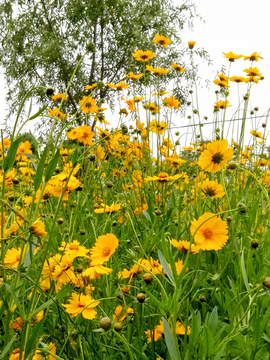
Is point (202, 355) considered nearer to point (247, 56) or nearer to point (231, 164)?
point (231, 164)

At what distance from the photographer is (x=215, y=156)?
2.53 ft

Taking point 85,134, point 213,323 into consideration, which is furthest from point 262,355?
point 85,134

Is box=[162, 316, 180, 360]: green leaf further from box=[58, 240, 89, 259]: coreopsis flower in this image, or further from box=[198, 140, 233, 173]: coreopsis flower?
box=[198, 140, 233, 173]: coreopsis flower

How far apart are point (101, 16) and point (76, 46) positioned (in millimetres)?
685

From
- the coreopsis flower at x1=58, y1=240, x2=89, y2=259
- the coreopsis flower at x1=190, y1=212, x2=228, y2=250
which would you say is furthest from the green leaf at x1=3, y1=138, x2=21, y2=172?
the coreopsis flower at x1=190, y1=212, x2=228, y2=250

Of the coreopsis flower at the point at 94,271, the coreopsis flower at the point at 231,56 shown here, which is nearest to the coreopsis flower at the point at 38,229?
the coreopsis flower at the point at 94,271

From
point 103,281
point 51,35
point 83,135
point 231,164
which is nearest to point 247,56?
point 83,135

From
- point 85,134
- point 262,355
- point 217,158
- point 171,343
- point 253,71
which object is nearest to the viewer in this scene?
point 171,343

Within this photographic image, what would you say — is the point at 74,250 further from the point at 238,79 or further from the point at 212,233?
the point at 238,79

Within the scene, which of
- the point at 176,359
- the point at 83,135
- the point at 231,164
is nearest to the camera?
the point at 176,359

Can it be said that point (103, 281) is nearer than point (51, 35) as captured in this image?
Yes

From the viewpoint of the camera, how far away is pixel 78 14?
18.1 feet

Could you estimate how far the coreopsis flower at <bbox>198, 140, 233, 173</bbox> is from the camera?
0.76m

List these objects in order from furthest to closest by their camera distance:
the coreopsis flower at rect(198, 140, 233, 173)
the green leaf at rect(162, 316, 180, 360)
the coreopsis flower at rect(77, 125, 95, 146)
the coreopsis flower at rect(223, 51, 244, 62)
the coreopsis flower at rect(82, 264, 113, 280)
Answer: the coreopsis flower at rect(223, 51, 244, 62) → the coreopsis flower at rect(77, 125, 95, 146) → the coreopsis flower at rect(198, 140, 233, 173) → the coreopsis flower at rect(82, 264, 113, 280) → the green leaf at rect(162, 316, 180, 360)
